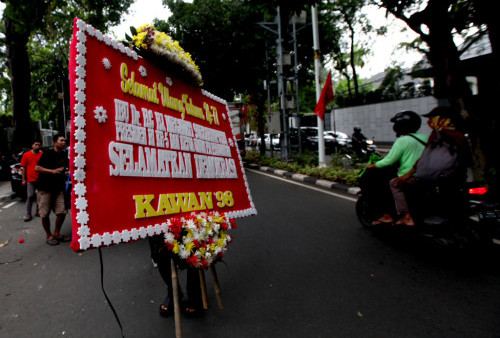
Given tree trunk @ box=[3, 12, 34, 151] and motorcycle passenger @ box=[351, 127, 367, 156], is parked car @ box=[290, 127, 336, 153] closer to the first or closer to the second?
motorcycle passenger @ box=[351, 127, 367, 156]

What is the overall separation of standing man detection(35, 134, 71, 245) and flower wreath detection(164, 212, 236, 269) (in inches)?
141

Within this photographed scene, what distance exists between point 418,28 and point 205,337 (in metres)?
6.97

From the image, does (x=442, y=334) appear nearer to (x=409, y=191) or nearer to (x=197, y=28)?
(x=409, y=191)

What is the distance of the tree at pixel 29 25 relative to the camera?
20.0 feet

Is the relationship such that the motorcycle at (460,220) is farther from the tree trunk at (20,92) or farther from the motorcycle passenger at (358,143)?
the tree trunk at (20,92)

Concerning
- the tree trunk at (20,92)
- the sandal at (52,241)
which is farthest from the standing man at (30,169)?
the tree trunk at (20,92)

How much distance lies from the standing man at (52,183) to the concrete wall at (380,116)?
19.7m

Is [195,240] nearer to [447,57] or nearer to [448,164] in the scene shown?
[448,164]

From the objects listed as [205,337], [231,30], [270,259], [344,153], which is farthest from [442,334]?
[231,30]

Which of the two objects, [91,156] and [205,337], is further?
[205,337]

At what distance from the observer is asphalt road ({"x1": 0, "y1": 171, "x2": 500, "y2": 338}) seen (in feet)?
8.73

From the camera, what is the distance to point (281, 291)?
3.28 metres

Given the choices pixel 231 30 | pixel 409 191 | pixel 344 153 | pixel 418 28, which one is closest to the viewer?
pixel 409 191

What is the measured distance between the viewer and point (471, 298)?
9.71 feet
